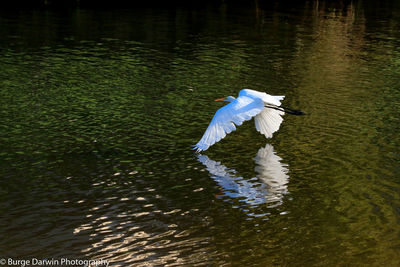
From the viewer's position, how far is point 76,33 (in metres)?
25.9

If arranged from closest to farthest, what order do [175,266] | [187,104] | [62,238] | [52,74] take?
[175,266] → [62,238] → [187,104] → [52,74]

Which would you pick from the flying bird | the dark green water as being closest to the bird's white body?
the flying bird

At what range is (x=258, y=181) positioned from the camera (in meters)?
10.4

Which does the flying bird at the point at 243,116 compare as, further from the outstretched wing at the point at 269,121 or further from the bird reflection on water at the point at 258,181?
the bird reflection on water at the point at 258,181

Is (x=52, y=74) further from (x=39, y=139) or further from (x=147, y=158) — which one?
(x=147, y=158)

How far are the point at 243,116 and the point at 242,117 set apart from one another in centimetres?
5

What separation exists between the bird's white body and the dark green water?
417mm

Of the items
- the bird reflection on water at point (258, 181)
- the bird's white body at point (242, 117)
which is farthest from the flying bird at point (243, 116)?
the bird reflection on water at point (258, 181)

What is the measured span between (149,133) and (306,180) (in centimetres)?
379

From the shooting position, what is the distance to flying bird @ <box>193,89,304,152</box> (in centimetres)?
1037

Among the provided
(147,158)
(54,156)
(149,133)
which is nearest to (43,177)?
(54,156)

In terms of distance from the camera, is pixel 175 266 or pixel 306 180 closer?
pixel 175 266

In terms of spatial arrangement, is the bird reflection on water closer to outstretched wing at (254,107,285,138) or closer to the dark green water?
the dark green water

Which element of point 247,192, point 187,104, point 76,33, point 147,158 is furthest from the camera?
point 76,33
